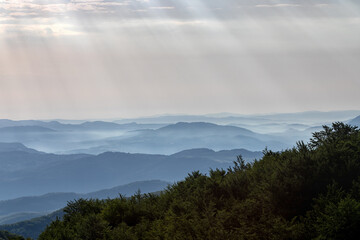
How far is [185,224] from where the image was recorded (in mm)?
18281

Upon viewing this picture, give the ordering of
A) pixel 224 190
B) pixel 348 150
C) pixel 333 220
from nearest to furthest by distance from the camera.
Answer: pixel 333 220
pixel 348 150
pixel 224 190

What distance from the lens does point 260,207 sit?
18.8m

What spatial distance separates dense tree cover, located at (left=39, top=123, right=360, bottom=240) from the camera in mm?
16125

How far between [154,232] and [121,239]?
1545mm

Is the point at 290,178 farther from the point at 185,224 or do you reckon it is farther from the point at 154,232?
the point at 154,232

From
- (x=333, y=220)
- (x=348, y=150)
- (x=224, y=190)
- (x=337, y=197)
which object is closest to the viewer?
(x=333, y=220)

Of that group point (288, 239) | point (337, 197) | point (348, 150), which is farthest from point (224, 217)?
point (348, 150)

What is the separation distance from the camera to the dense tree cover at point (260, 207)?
16125mm

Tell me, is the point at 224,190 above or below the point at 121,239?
above

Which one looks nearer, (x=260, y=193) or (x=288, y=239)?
A: (x=288, y=239)

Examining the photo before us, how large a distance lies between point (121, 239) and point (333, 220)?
910 centimetres

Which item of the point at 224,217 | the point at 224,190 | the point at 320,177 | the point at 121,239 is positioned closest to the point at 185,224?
the point at 224,217

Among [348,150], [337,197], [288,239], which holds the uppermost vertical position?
[348,150]

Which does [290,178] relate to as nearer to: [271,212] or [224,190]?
[271,212]
